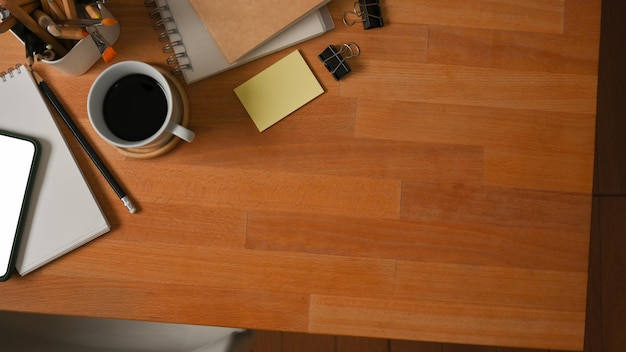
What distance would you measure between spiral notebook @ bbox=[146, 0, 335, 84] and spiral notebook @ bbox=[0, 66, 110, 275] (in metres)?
0.20

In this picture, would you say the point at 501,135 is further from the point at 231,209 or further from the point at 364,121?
the point at 231,209

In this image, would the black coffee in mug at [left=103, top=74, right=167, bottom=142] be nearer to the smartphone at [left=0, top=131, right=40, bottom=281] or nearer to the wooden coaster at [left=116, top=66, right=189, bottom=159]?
the wooden coaster at [left=116, top=66, right=189, bottom=159]

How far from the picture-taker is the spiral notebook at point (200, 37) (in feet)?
2.50

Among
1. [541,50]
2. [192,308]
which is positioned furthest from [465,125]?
[192,308]

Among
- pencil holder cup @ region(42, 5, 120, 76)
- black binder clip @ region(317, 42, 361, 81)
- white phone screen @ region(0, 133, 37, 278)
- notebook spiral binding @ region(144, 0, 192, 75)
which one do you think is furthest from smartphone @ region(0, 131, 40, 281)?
black binder clip @ region(317, 42, 361, 81)

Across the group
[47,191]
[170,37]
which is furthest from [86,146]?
[170,37]

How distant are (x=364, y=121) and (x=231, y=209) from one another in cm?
23

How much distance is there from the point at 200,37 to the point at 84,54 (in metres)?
0.16

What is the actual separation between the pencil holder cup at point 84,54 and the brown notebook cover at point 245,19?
0.12 m

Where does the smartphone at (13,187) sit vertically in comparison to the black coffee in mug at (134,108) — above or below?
below

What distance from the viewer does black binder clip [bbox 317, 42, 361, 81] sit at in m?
0.76

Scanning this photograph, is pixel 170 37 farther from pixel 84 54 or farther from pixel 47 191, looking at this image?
pixel 47 191

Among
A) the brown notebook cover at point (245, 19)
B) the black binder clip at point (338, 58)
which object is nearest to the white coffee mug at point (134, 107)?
the brown notebook cover at point (245, 19)

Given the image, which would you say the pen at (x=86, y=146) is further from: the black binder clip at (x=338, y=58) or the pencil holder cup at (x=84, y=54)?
the black binder clip at (x=338, y=58)
